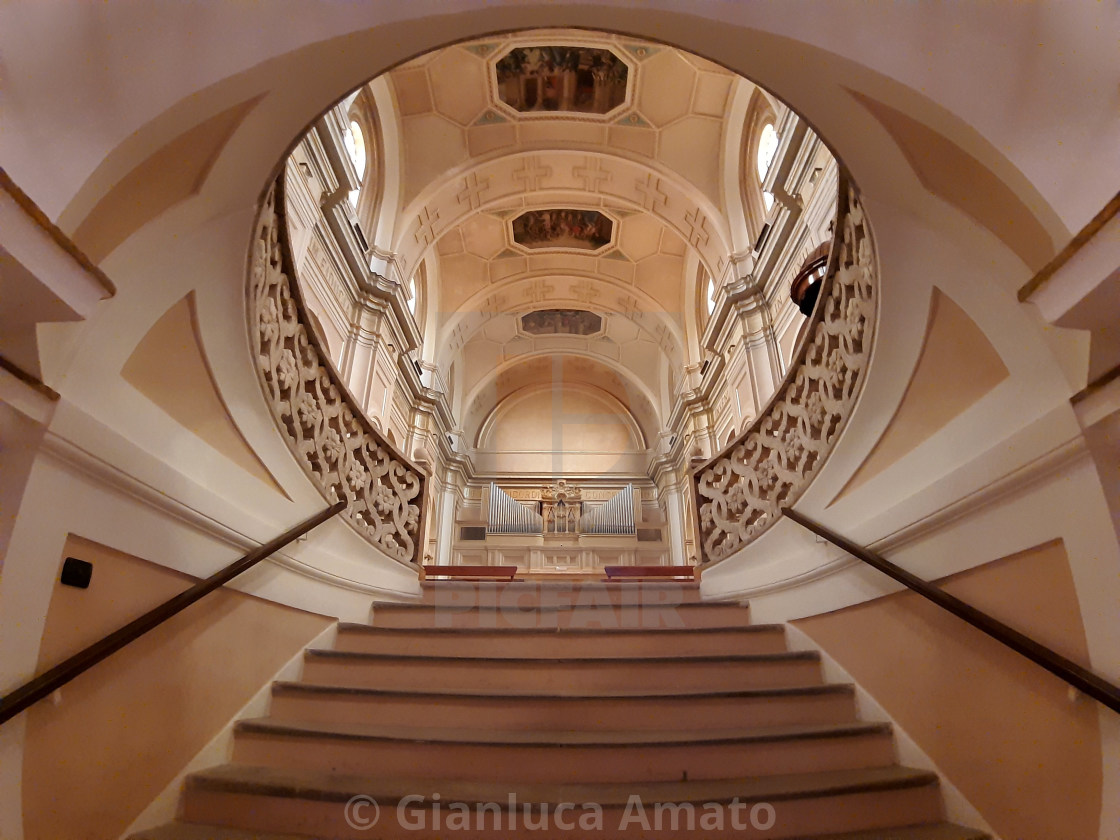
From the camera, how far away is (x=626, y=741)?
188 centimetres

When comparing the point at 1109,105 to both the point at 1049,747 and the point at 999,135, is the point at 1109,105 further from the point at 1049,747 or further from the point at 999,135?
the point at 1049,747

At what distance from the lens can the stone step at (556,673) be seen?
7.80 ft

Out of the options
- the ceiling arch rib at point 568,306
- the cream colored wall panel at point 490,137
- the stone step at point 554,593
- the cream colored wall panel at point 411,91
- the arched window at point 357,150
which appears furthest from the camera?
the ceiling arch rib at point 568,306

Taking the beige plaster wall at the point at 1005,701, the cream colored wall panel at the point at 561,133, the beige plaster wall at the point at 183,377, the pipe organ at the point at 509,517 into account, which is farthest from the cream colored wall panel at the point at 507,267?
the beige plaster wall at the point at 1005,701

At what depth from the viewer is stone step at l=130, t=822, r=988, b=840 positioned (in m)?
1.56

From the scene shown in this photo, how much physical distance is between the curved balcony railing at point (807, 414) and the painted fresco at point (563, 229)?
297 inches

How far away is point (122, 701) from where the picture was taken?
1604 millimetres

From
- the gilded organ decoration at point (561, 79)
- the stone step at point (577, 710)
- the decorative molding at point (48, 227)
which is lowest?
the stone step at point (577, 710)

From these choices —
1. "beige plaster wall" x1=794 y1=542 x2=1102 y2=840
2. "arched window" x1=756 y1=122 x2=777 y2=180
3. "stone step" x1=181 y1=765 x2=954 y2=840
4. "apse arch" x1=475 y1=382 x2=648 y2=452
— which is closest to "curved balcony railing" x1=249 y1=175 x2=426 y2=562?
"stone step" x1=181 y1=765 x2=954 y2=840

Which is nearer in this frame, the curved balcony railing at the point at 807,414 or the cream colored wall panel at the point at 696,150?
the curved balcony railing at the point at 807,414

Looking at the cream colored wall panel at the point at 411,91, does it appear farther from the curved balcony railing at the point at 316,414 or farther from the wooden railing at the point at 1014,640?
the wooden railing at the point at 1014,640

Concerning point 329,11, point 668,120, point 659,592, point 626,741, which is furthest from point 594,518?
point 329,11

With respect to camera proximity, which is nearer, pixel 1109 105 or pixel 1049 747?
pixel 1109 105

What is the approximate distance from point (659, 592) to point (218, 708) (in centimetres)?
221
